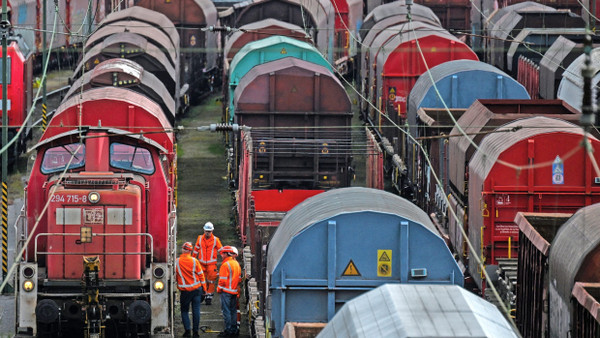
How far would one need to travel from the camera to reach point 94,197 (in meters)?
18.3

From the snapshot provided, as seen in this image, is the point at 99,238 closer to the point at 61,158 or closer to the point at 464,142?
the point at 61,158

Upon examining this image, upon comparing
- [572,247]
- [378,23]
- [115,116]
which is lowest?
[572,247]

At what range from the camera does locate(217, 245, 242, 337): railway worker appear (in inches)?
799

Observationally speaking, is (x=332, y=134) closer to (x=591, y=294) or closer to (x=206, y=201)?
(x=206, y=201)

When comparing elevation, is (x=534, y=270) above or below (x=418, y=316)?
above

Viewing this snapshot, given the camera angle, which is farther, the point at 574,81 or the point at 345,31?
the point at 345,31

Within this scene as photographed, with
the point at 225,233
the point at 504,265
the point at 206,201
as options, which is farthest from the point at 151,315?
the point at 206,201

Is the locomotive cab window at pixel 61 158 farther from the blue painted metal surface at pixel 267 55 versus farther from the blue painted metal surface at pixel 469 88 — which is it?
the blue painted metal surface at pixel 267 55

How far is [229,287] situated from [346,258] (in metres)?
4.28

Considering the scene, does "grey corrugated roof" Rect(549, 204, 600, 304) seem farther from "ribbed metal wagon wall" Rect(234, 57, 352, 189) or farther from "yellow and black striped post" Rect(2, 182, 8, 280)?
"ribbed metal wagon wall" Rect(234, 57, 352, 189)

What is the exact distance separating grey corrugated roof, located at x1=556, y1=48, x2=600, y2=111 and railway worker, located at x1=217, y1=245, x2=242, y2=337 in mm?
11056

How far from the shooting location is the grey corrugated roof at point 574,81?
95.4 ft

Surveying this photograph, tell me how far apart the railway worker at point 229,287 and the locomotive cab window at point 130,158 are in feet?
7.15

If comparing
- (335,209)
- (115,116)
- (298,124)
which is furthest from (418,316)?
(298,124)
